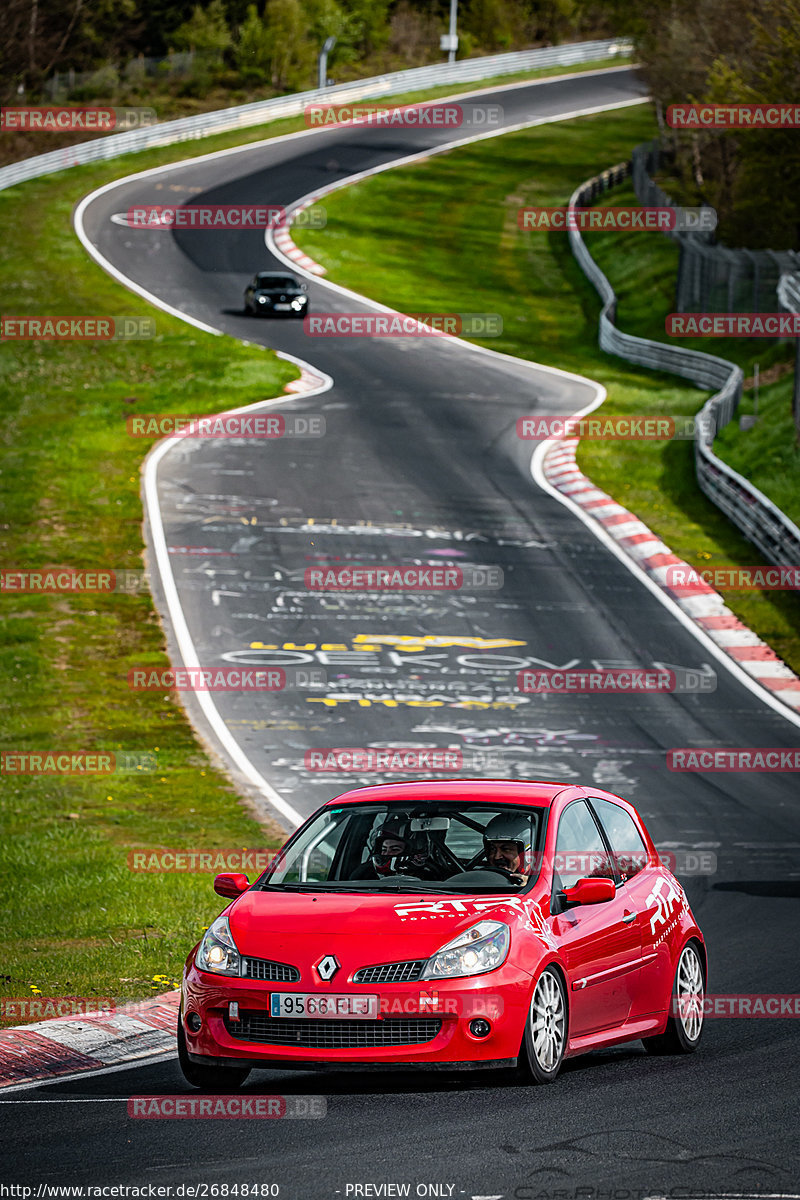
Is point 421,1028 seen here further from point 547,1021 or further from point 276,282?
point 276,282

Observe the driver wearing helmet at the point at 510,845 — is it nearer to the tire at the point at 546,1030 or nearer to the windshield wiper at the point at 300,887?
the tire at the point at 546,1030

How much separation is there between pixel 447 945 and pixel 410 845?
1.13 meters

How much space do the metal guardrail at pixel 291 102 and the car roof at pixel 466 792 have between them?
6296cm

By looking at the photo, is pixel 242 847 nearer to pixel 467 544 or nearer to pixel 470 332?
pixel 467 544

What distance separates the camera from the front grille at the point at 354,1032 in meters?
7.73

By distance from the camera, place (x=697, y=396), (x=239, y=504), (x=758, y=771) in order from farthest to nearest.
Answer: (x=697, y=396)
(x=239, y=504)
(x=758, y=771)

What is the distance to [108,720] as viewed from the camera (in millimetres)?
21328

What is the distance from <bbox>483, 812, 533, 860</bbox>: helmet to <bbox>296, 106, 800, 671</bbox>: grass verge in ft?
51.0

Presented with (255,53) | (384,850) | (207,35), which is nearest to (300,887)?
(384,850)

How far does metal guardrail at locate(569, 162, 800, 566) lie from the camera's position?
28078mm

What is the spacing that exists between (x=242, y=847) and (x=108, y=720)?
558 cm

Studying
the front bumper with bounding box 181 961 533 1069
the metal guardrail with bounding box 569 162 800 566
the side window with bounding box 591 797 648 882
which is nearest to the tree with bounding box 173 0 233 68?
the metal guardrail with bounding box 569 162 800 566

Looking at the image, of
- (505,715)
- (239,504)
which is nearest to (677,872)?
(505,715)

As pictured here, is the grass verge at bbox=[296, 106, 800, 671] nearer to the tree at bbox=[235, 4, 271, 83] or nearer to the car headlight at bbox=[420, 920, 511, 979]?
the tree at bbox=[235, 4, 271, 83]
